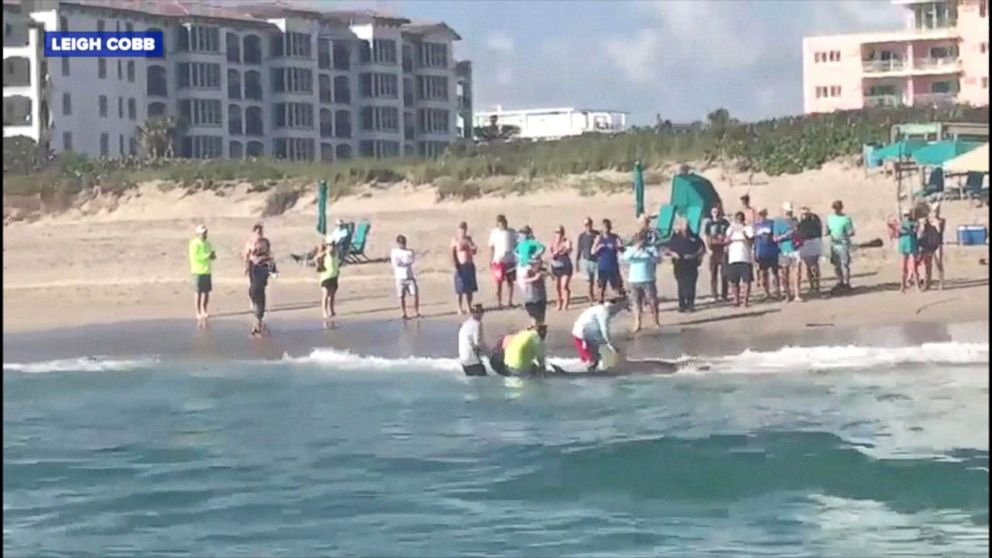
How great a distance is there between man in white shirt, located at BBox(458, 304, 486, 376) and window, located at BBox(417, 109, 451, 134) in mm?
27454

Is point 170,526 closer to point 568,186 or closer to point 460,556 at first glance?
point 460,556

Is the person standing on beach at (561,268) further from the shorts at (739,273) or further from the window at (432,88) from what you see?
the window at (432,88)

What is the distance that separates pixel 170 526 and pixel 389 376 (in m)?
5.08

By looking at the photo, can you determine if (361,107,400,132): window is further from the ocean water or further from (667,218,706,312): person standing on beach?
the ocean water

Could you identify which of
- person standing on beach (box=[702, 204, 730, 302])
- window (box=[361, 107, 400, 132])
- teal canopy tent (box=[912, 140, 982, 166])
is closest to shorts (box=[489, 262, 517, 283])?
person standing on beach (box=[702, 204, 730, 302])

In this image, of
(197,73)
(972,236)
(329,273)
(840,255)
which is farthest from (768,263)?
(197,73)

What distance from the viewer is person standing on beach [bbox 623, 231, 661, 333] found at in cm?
1722

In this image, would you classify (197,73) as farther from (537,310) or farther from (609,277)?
(537,310)

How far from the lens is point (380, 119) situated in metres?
43.0

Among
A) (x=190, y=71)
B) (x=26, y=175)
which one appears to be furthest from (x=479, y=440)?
(x=190, y=71)

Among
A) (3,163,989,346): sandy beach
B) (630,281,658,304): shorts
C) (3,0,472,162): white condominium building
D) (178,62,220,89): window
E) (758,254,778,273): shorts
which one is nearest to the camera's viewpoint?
(630,281,658,304): shorts

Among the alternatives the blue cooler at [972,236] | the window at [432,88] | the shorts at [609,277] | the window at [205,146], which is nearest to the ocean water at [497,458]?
the shorts at [609,277]

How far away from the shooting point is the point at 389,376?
1609cm

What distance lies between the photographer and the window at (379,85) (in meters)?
41.9
